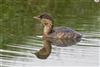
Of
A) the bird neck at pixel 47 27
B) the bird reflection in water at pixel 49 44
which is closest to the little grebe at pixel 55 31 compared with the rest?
the bird neck at pixel 47 27

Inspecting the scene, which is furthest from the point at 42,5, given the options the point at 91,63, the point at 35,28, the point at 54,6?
the point at 91,63

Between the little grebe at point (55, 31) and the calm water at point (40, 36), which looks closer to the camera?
the calm water at point (40, 36)

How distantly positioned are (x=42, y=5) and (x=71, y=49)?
6.74m

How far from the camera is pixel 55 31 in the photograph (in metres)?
13.1

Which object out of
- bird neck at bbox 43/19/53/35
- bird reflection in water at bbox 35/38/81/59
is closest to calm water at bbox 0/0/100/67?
bird reflection in water at bbox 35/38/81/59

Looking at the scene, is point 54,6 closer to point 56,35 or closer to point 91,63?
point 56,35

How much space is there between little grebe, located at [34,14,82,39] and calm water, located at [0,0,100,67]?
162 millimetres

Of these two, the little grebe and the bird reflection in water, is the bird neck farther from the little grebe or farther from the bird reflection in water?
the bird reflection in water

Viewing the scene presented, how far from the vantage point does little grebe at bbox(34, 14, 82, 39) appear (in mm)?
12711

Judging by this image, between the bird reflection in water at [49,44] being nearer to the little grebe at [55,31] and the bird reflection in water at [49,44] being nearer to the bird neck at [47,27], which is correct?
the little grebe at [55,31]

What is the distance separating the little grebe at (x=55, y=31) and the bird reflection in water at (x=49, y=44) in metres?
0.12

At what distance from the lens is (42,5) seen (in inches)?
711

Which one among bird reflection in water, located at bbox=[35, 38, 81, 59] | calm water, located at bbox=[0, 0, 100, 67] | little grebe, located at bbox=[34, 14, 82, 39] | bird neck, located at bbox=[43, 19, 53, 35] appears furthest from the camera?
bird neck, located at bbox=[43, 19, 53, 35]

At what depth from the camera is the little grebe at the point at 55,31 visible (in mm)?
12711
